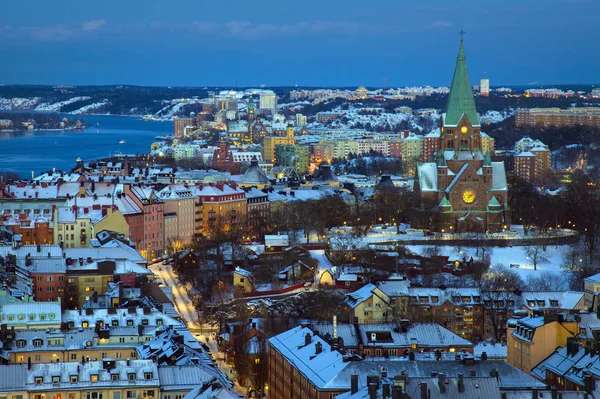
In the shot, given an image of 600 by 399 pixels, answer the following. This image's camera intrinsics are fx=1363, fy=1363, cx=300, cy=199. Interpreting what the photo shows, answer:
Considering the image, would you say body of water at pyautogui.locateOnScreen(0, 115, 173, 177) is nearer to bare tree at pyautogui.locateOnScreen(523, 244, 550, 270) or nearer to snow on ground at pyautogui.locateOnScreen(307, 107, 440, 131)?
snow on ground at pyautogui.locateOnScreen(307, 107, 440, 131)

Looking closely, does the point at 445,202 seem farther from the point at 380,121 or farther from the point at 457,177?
the point at 380,121

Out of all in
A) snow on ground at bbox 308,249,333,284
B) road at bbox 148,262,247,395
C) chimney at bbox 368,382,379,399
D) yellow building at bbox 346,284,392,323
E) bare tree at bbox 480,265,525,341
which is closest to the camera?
chimney at bbox 368,382,379,399

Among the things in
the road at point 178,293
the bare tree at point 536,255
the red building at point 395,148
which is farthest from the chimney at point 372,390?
the red building at point 395,148

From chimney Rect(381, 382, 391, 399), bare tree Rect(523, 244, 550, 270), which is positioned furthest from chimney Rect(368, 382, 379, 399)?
bare tree Rect(523, 244, 550, 270)

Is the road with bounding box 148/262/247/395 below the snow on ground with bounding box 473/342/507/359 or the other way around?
below

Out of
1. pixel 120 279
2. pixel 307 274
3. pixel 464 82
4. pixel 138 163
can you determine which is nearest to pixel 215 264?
pixel 307 274

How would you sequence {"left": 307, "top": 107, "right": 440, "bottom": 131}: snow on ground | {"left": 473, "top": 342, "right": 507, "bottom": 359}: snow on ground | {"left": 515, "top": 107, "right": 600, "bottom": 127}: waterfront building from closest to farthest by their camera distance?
{"left": 473, "top": 342, "right": 507, "bottom": 359}: snow on ground < {"left": 515, "top": 107, "right": 600, "bottom": 127}: waterfront building < {"left": 307, "top": 107, "right": 440, "bottom": 131}: snow on ground

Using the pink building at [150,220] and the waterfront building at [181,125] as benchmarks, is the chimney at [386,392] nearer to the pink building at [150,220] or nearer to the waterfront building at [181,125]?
the pink building at [150,220]

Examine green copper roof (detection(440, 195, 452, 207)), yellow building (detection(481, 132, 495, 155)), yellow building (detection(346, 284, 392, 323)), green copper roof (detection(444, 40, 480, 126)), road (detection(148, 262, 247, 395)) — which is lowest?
road (detection(148, 262, 247, 395))
